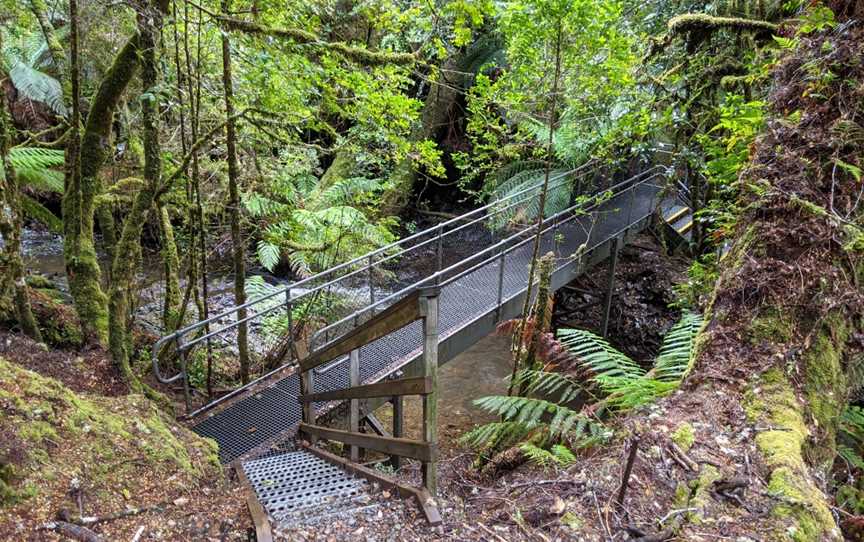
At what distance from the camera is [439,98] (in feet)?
37.2

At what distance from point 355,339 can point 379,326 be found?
44 cm

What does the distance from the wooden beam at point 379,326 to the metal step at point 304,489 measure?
2.44 feet

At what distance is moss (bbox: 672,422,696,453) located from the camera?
2102 mm

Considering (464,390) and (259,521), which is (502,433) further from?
(464,390)

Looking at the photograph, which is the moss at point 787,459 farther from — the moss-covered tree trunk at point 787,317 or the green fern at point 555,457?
the green fern at point 555,457

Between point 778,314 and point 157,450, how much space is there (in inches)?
146

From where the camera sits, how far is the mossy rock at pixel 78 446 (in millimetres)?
1950

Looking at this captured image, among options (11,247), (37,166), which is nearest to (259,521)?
(11,247)

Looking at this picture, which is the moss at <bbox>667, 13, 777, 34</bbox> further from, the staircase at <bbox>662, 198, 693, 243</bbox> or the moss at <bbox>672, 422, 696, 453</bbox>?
the moss at <bbox>672, 422, 696, 453</bbox>

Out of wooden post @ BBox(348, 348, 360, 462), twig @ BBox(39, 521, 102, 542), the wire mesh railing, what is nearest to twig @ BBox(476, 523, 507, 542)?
twig @ BBox(39, 521, 102, 542)

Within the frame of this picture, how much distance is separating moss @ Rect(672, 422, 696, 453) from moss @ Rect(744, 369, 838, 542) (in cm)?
27

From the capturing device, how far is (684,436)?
84.6 inches

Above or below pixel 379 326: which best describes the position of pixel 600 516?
below

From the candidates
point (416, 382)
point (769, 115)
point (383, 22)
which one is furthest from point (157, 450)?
point (769, 115)
